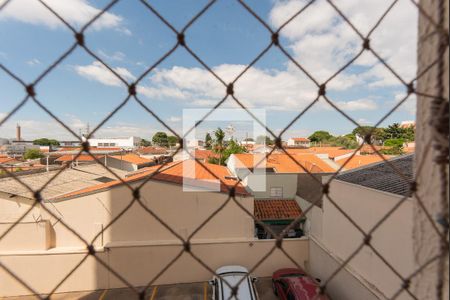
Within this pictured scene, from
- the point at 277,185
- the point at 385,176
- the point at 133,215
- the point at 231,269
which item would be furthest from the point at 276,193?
the point at 133,215

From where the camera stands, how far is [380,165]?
5.88 meters

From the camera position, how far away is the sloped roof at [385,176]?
384 centimetres

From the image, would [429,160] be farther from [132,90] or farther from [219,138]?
[219,138]

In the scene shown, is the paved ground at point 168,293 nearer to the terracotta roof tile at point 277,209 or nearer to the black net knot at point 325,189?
the terracotta roof tile at point 277,209

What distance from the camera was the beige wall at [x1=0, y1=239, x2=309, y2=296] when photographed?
237 inches

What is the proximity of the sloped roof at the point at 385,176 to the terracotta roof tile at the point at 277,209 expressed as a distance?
12.1 ft

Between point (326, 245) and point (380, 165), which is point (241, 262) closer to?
point (326, 245)

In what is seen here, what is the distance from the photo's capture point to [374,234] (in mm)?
3980

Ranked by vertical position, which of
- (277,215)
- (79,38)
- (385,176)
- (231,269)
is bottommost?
(231,269)

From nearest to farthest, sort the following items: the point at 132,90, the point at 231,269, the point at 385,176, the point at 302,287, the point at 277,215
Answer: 1. the point at 132,90
2. the point at 385,176
3. the point at 302,287
4. the point at 231,269
5. the point at 277,215

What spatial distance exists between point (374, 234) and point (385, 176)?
53.5 inches

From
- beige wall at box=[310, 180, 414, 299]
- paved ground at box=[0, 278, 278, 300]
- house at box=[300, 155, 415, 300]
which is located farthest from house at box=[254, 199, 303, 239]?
beige wall at box=[310, 180, 414, 299]

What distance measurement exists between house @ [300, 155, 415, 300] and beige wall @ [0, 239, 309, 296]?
56.5 inches

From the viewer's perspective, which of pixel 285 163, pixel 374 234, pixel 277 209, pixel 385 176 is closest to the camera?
pixel 374 234
